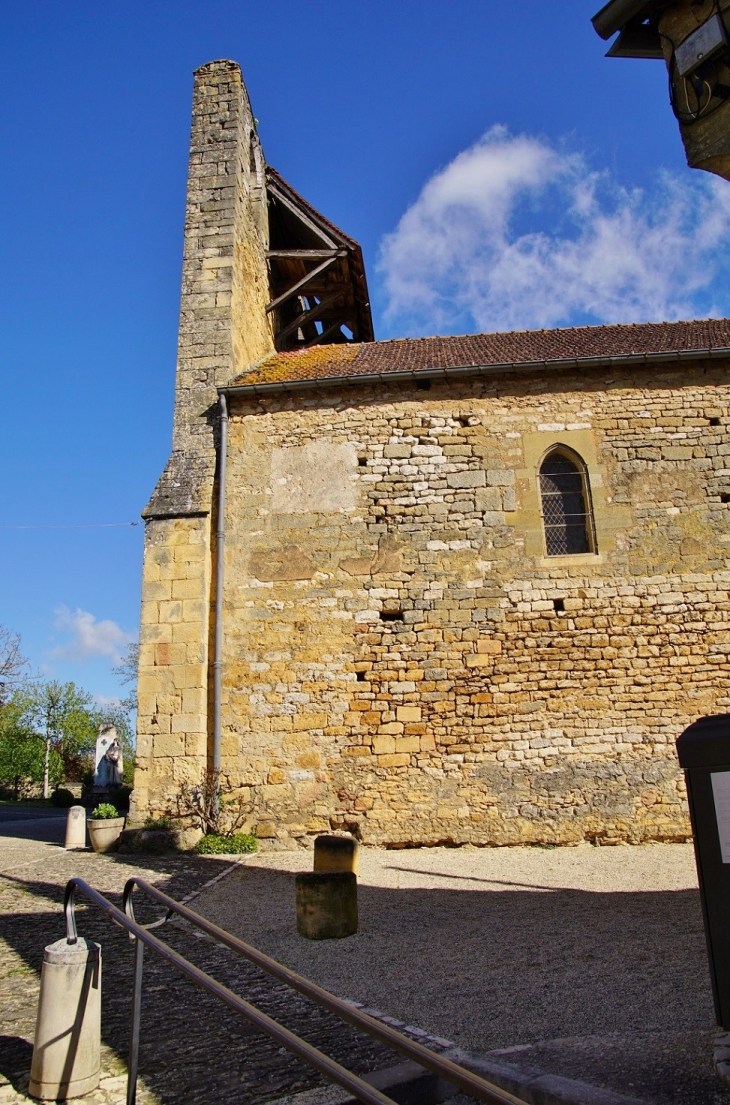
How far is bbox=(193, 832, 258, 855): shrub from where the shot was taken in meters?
8.82

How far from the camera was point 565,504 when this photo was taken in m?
10.2

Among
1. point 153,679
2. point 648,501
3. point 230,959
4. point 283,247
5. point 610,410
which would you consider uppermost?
point 283,247

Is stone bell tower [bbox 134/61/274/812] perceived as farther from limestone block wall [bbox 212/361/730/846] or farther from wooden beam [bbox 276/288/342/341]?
wooden beam [bbox 276/288/342/341]

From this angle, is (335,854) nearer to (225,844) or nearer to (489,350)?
(225,844)

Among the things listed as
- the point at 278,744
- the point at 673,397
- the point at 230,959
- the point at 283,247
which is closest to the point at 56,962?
the point at 230,959

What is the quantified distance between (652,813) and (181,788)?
5.80 meters

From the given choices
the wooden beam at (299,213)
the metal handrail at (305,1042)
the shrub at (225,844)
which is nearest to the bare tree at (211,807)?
the shrub at (225,844)

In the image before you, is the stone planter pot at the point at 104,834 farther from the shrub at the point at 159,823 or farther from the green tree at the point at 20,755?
the green tree at the point at 20,755

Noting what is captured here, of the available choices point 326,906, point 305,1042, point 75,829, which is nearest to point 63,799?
point 75,829

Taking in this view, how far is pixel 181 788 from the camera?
9352mm

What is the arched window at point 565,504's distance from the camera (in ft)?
32.8

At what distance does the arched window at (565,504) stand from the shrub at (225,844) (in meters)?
5.36

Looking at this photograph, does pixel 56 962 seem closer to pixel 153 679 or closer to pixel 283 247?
pixel 153 679

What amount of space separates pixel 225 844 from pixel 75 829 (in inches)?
115
